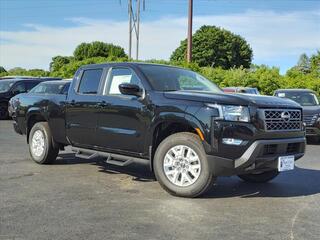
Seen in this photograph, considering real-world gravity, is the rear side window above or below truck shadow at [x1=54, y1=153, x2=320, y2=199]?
above

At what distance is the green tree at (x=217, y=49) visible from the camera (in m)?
66.2

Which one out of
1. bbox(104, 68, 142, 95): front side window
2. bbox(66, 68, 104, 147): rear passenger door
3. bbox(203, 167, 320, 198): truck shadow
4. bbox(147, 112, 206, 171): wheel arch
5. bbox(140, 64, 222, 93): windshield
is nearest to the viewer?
bbox(147, 112, 206, 171): wheel arch

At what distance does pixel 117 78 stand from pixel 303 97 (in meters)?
9.76

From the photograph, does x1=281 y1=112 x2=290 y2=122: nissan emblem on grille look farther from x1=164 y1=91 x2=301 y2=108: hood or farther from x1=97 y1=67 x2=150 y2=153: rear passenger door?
x1=97 y1=67 x2=150 y2=153: rear passenger door

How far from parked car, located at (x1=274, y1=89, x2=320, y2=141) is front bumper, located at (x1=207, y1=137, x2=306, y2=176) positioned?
7.75 metres

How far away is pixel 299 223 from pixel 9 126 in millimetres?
13673

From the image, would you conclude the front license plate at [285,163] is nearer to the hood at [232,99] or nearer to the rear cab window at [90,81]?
the hood at [232,99]

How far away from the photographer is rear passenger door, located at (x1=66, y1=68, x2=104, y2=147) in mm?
7727

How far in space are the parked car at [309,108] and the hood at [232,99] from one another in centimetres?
748

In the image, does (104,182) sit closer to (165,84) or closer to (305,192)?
(165,84)

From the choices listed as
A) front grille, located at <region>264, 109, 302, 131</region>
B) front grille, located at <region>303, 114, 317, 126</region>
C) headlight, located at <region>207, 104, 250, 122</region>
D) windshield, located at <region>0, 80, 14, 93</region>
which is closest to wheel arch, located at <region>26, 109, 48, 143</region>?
headlight, located at <region>207, 104, 250, 122</region>

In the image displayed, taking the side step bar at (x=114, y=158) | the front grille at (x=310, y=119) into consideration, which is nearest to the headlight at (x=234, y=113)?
the side step bar at (x=114, y=158)

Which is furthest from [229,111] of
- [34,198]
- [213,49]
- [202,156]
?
[213,49]

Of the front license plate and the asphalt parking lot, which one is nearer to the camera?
the asphalt parking lot
